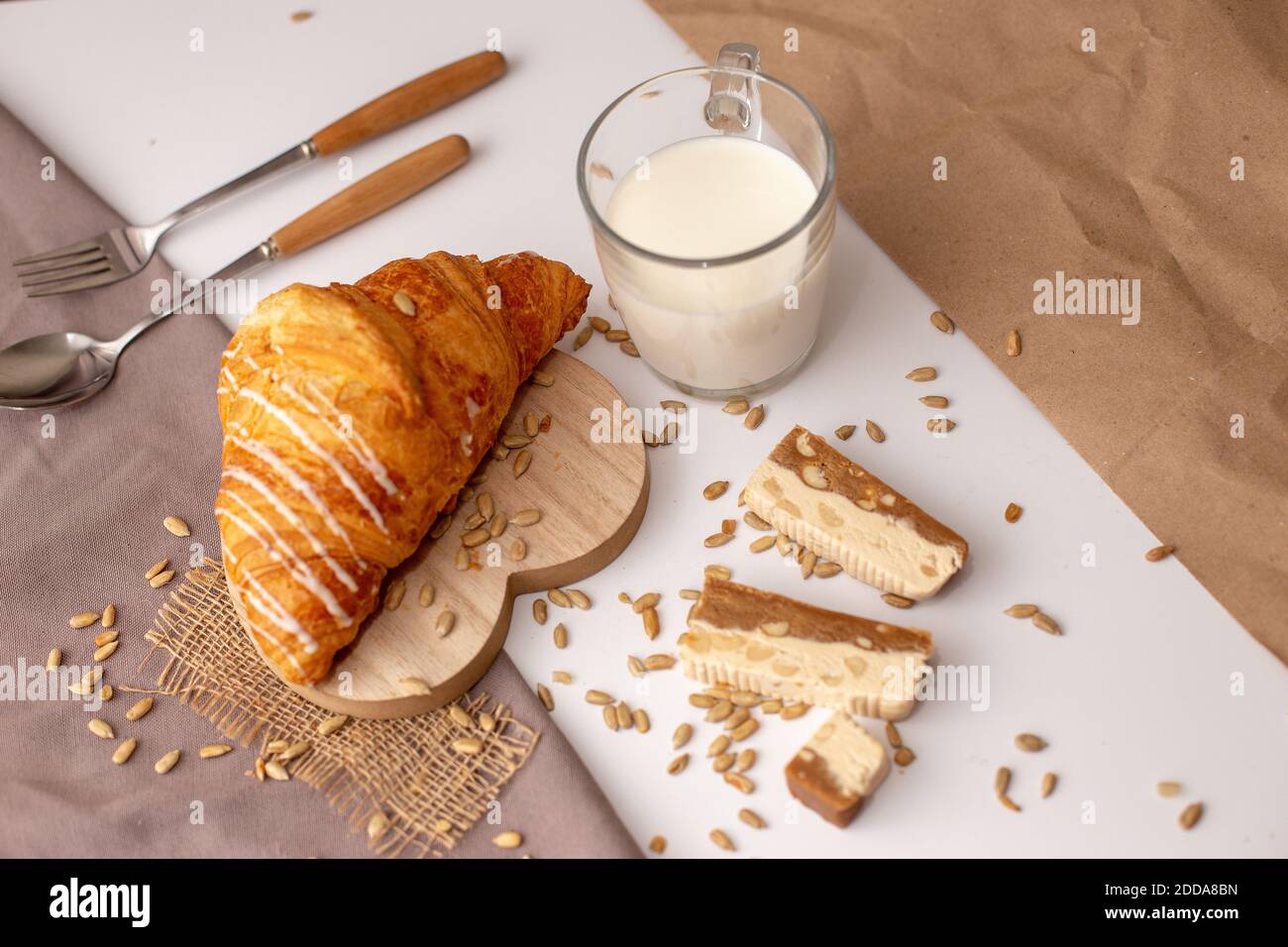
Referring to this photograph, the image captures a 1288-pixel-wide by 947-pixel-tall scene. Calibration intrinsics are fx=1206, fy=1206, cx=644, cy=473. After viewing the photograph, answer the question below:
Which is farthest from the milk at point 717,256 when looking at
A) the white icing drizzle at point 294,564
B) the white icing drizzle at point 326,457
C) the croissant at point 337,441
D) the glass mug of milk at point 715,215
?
the white icing drizzle at point 294,564

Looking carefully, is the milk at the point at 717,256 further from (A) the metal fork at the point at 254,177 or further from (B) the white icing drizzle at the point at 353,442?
(A) the metal fork at the point at 254,177

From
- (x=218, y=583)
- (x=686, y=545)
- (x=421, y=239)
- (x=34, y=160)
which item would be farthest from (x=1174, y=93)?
(x=34, y=160)

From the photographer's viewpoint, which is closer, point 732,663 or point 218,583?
point 732,663

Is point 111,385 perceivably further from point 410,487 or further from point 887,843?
point 887,843

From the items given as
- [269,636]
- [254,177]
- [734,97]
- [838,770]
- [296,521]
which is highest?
[734,97]

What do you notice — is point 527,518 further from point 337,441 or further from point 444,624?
point 337,441

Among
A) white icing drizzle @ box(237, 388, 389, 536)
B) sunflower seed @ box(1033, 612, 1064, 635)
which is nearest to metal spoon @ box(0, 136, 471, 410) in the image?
white icing drizzle @ box(237, 388, 389, 536)

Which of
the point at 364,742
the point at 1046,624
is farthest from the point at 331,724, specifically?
the point at 1046,624
